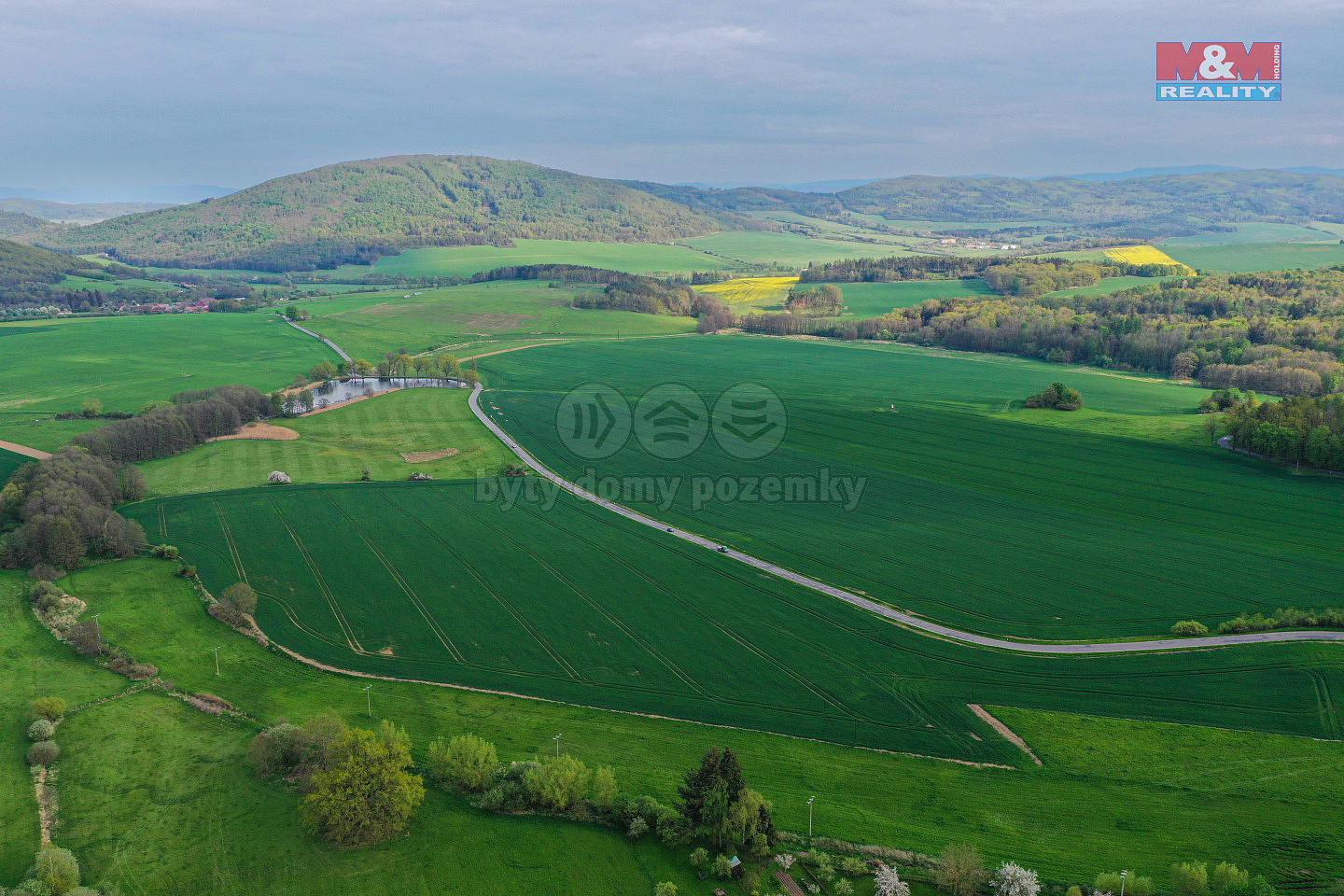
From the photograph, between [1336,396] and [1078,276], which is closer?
[1336,396]

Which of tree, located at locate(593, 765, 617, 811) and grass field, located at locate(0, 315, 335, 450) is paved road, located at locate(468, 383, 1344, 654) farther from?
grass field, located at locate(0, 315, 335, 450)

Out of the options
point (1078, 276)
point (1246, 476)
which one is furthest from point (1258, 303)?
point (1246, 476)

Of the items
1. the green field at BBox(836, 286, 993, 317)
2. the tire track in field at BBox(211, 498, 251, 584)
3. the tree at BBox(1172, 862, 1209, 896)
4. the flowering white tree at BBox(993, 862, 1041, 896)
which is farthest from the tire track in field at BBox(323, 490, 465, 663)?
the green field at BBox(836, 286, 993, 317)

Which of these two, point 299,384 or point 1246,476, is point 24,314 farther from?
point 1246,476

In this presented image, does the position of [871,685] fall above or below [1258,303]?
below

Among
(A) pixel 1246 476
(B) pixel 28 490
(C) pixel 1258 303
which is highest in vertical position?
(C) pixel 1258 303

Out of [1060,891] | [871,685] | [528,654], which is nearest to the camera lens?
[1060,891]
